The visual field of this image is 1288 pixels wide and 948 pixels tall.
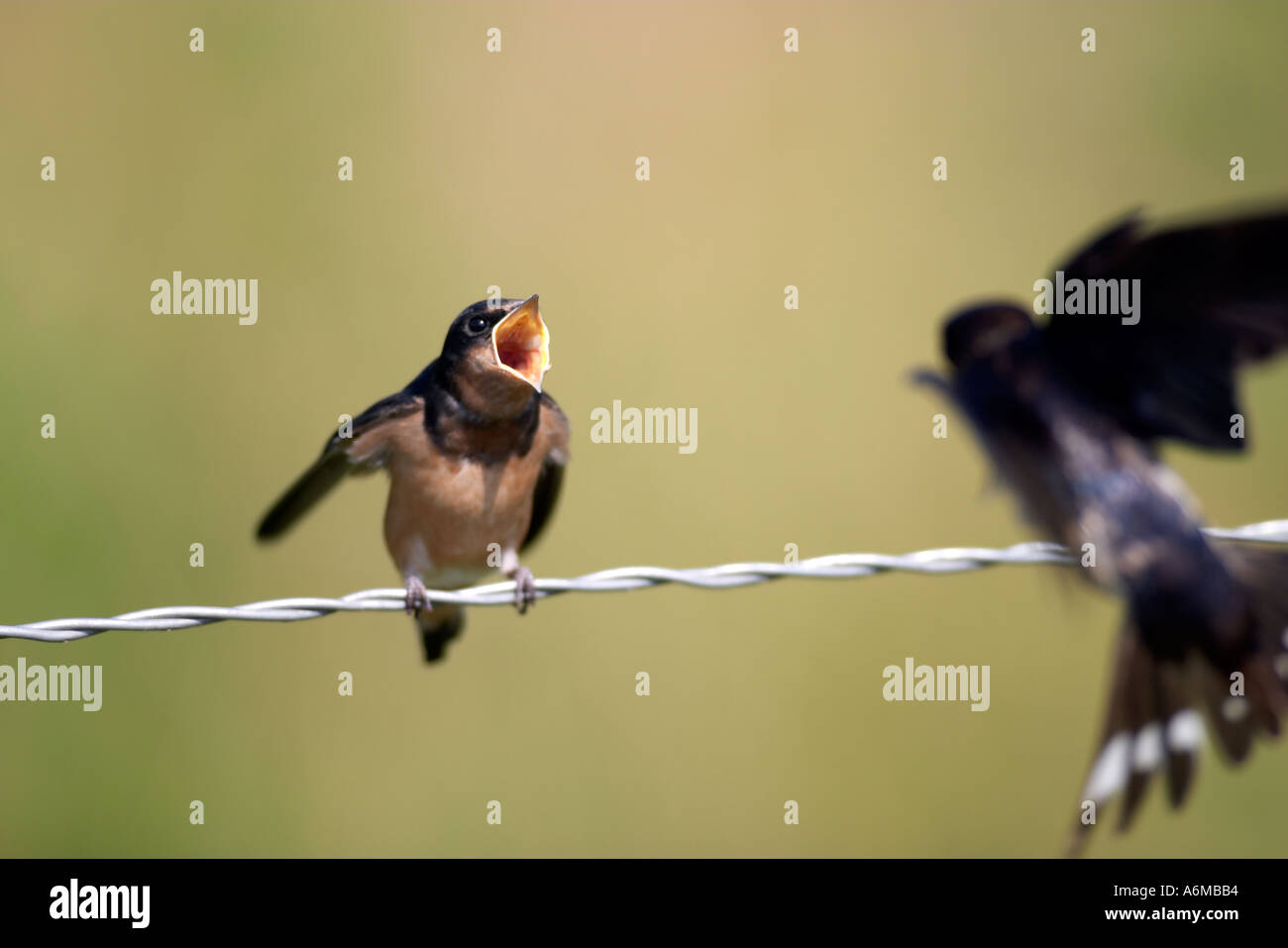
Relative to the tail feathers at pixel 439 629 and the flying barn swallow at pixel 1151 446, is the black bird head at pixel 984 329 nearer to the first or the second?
the flying barn swallow at pixel 1151 446

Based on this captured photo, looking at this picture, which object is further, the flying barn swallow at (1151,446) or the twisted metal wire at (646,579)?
the flying barn swallow at (1151,446)

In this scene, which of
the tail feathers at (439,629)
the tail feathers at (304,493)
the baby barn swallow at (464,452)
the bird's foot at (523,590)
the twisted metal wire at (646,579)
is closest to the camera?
the twisted metal wire at (646,579)

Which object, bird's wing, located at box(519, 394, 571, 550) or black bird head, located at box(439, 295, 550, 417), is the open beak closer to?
black bird head, located at box(439, 295, 550, 417)

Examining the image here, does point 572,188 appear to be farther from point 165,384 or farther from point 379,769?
point 379,769

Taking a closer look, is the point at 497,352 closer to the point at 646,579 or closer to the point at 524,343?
the point at 524,343

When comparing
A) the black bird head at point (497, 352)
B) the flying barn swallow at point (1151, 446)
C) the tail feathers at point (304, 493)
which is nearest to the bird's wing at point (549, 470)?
the black bird head at point (497, 352)

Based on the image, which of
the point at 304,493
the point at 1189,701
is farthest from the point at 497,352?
the point at 1189,701

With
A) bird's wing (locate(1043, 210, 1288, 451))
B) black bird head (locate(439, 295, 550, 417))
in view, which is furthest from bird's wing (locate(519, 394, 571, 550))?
bird's wing (locate(1043, 210, 1288, 451))

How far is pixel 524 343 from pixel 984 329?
1.51m

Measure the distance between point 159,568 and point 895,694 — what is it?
4358 mm

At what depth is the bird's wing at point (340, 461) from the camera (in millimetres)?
3975

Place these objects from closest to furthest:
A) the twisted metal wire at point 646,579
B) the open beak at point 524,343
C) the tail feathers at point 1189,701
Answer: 1. the twisted metal wire at point 646,579
2. the tail feathers at point 1189,701
3. the open beak at point 524,343

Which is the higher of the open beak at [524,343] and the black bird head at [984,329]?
the open beak at [524,343]

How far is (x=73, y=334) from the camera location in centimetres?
729
